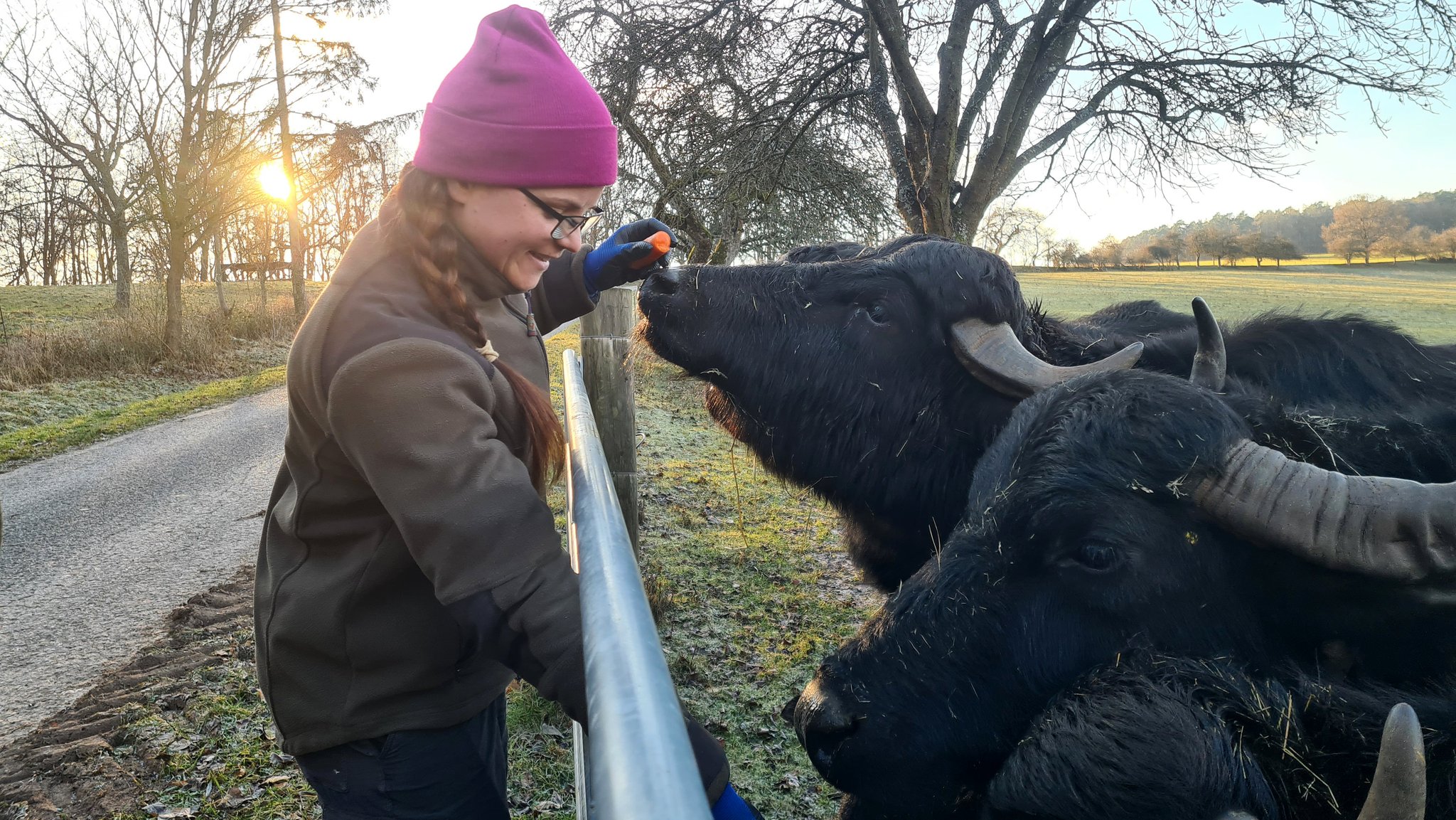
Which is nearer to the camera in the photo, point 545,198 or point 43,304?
point 545,198

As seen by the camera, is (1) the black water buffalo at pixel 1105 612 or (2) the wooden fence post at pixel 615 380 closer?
(1) the black water buffalo at pixel 1105 612

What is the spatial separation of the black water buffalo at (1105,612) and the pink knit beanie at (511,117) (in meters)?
1.58

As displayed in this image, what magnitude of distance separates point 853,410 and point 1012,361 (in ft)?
2.39

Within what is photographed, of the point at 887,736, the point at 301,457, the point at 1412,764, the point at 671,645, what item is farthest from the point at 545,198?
the point at 671,645

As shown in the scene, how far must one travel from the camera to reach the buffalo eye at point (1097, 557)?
221 centimetres

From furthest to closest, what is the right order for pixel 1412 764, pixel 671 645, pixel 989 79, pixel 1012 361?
pixel 989 79 → pixel 671 645 → pixel 1012 361 → pixel 1412 764

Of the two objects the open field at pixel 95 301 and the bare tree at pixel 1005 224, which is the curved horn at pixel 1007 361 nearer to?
the bare tree at pixel 1005 224

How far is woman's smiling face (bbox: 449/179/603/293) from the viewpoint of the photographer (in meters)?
1.81

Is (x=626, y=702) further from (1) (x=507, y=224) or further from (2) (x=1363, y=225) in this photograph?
(2) (x=1363, y=225)

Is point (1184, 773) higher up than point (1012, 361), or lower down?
lower down

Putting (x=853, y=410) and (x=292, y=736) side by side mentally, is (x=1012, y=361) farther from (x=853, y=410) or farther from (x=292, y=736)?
(x=292, y=736)

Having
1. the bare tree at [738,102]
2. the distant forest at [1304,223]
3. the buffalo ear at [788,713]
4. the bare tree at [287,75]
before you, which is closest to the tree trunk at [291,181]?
the bare tree at [287,75]

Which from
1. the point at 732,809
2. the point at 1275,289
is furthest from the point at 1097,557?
the point at 1275,289

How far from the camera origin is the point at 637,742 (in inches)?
28.8
